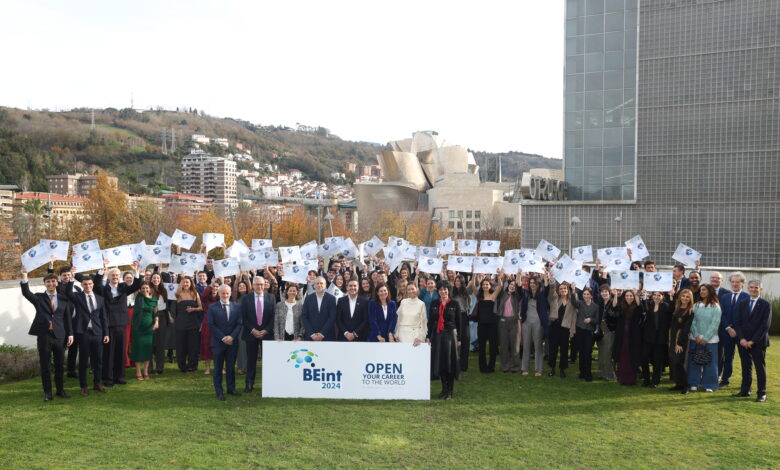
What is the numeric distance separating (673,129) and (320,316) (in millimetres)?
32131

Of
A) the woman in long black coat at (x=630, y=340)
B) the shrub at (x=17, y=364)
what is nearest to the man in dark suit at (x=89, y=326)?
the shrub at (x=17, y=364)

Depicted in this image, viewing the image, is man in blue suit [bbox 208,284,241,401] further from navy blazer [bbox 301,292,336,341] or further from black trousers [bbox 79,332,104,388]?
black trousers [bbox 79,332,104,388]

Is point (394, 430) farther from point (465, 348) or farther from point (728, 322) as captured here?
point (728, 322)

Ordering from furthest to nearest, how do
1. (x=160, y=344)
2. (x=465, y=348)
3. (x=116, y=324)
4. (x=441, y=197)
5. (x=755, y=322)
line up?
(x=441, y=197)
(x=465, y=348)
(x=160, y=344)
(x=116, y=324)
(x=755, y=322)

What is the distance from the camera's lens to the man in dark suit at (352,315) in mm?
11336

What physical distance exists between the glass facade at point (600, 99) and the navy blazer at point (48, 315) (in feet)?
112

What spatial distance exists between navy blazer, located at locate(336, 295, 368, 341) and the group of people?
0.02 meters

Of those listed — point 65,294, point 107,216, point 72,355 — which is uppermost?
point 107,216

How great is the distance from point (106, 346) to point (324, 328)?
4.02 m

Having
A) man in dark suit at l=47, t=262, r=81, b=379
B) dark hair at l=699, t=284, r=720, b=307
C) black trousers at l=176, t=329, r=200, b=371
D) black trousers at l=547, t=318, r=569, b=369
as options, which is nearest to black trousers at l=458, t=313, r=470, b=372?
black trousers at l=547, t=318, r=569, b=369

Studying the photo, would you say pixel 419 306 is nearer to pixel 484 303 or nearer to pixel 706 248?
pixel 484 303

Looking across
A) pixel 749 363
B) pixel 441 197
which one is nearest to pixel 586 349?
pixel 749 363

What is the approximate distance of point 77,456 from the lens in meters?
7.80

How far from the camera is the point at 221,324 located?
35.2ft
